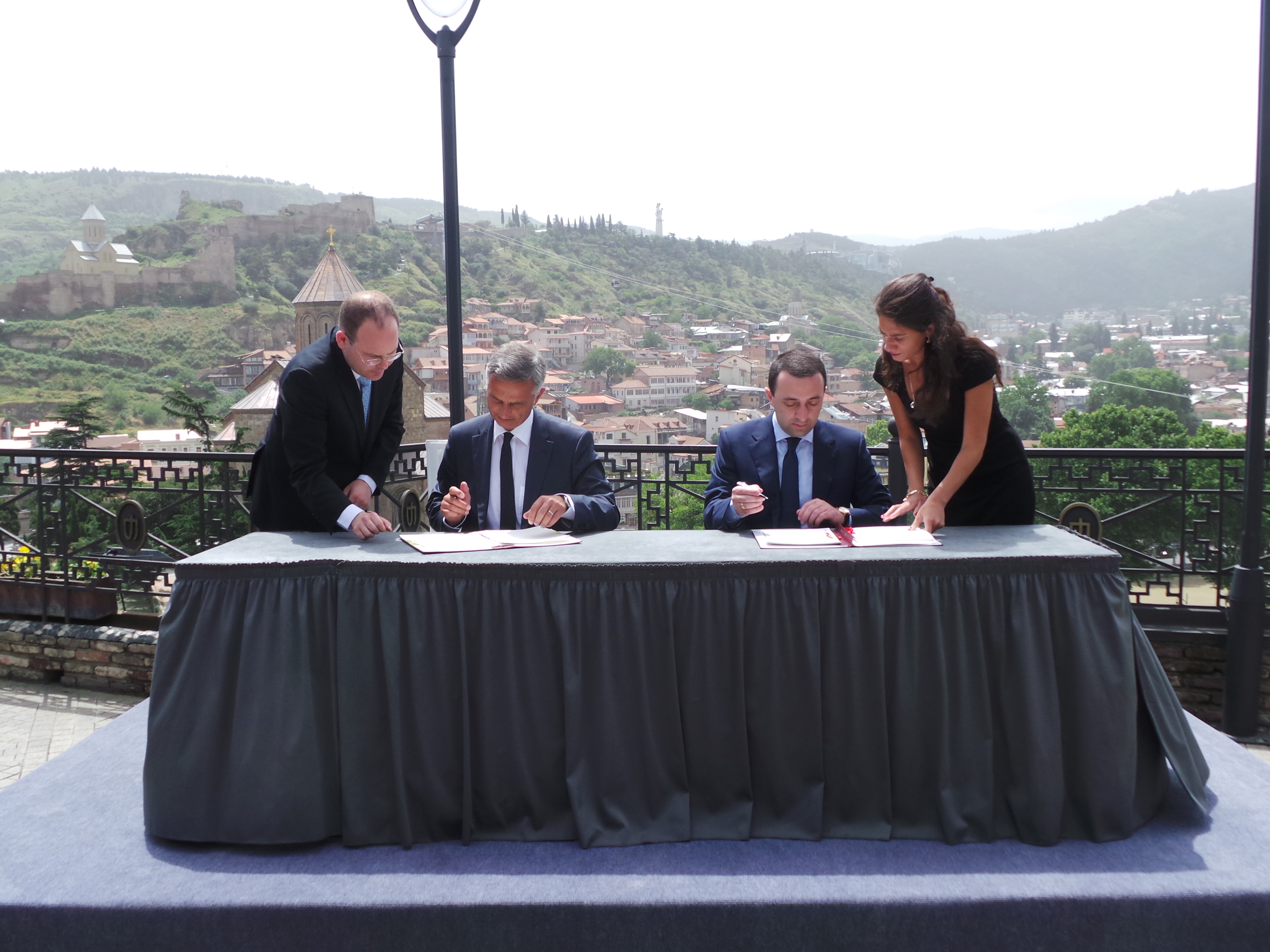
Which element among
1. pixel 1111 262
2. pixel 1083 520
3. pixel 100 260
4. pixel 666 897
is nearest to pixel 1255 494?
pixel 1083 520

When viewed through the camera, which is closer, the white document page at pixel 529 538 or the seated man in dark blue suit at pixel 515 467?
the white document page at pixel 529 538

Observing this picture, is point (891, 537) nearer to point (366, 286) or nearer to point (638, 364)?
point (638, 364)

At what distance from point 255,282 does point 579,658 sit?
78.8 metres

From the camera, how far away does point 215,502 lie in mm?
4250

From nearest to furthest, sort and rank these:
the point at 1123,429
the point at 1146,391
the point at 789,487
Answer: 1. the point at 789,487
2. the point at 1123,429
3. the point at 1146,391

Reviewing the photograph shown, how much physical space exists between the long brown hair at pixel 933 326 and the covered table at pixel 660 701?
0.59 meters

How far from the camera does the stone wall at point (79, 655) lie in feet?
13.4

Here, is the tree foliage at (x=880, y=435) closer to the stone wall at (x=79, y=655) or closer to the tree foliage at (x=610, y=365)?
the stone wall at (x=79, y=655)

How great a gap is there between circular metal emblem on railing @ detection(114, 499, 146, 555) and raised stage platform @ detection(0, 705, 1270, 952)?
2.68 m

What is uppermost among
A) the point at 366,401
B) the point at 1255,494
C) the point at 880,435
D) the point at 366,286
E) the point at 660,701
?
the point at 366,286

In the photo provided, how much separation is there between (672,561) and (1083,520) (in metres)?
2.58

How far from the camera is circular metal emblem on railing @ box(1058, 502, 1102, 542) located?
145 inches

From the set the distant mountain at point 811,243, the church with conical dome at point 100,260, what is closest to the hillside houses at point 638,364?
the distant mountain at point 811,243

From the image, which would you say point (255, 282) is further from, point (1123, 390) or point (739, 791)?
point (739, 791)
